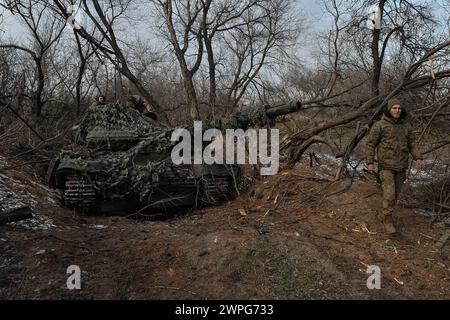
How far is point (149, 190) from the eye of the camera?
8.16 m

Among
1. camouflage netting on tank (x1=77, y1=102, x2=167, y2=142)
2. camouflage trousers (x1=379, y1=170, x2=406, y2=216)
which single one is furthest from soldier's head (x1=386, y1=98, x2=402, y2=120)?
camouflage netting on tank (x1=77, y1=102, x2=167, y2=142)

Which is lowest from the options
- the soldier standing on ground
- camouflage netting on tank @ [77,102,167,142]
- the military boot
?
the military boot

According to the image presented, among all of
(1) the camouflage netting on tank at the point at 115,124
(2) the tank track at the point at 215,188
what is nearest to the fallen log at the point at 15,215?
(1) the camouflage netting on tank at the point at 115,124

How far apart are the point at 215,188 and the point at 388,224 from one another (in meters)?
3.62

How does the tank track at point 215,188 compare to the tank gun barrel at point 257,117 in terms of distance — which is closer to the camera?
the tank gun barrel at point 257,117

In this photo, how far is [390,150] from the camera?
6.24 m

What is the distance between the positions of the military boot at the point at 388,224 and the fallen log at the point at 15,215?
16.1 ft

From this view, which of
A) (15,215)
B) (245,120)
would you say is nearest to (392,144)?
(245,120)

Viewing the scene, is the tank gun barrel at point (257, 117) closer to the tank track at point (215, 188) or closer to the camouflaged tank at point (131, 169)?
the camouflaged tank at point (131, 169)

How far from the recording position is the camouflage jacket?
622cm

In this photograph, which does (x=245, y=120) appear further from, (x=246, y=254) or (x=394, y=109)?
(x=246, y=254)

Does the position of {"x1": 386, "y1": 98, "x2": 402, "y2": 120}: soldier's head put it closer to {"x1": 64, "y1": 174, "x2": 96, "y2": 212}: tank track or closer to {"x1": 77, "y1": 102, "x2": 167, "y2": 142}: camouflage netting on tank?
{"x1": 77, "y1": 102, "x2": 167, "y2": 142}: camouflage netting on tank

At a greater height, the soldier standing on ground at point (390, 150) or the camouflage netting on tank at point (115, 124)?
the camouflage netting on tank at point (115, 124)

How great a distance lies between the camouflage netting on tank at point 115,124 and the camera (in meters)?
8.98
